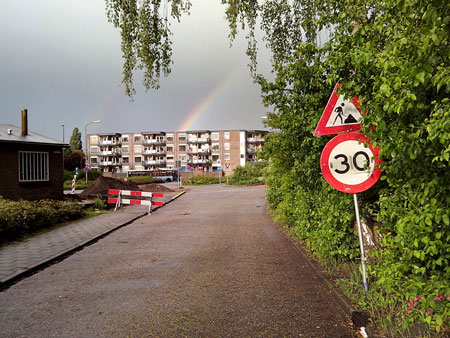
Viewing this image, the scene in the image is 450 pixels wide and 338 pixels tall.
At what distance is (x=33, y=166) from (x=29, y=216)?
6.31 metres

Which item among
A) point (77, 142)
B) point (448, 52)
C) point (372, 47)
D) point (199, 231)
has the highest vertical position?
point (77, 142)

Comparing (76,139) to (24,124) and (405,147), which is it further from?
(405,147)

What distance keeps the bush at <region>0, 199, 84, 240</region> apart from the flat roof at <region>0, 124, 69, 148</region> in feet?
12.7

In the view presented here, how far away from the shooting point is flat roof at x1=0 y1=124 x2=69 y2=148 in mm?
14945

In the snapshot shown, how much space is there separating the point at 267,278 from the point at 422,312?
290 cm

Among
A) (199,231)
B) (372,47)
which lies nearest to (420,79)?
(372,47)

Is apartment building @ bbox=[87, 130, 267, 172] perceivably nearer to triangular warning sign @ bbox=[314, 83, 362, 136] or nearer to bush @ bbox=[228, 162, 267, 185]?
bush @ bbox=[228, 162, 267, 185]

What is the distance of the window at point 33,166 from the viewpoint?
1538cm

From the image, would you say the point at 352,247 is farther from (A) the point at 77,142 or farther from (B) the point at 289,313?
(A) the point at 77,142

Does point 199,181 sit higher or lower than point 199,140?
lower

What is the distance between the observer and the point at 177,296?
15.5 ft

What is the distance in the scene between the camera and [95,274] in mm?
6086

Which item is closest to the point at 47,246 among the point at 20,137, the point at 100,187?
the point at 20,137

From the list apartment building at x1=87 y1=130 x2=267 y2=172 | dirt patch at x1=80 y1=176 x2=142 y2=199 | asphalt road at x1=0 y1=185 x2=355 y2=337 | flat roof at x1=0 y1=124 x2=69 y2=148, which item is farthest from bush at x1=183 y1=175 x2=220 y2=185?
apartment building at x1=87 y1=130 x2=267 y2=172
